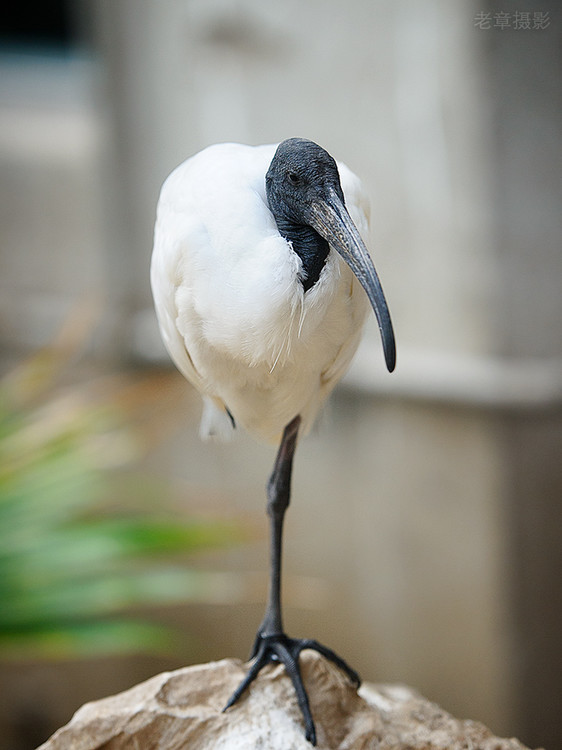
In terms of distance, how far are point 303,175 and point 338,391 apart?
1.85 m

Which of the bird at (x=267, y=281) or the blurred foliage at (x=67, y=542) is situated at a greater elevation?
the bird at (x=267, y=281)

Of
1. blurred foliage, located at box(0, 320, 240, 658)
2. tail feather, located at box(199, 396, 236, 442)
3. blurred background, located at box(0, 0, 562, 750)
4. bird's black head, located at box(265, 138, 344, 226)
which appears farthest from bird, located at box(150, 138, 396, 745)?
blurred background, located at box(0, 0, 562, 750)

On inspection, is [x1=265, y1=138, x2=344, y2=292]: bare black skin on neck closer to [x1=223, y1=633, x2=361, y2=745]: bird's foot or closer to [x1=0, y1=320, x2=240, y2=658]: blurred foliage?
[x1=223, y1=633, x2=361, y2=745]: bird's foot

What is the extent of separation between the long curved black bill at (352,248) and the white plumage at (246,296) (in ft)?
0.21

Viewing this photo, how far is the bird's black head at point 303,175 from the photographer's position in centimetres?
80

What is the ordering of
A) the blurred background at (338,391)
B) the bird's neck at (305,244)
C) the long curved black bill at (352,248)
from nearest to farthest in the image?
the long curved black bill at (352,248) → the bird's neck at (305,244) → the blurred background at (338,391)

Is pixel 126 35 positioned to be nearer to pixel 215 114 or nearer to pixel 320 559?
pixel 215 114

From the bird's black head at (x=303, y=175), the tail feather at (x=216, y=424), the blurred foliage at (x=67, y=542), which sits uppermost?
the bird's black head at (x=303, y=175)

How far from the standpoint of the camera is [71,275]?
2.87 m

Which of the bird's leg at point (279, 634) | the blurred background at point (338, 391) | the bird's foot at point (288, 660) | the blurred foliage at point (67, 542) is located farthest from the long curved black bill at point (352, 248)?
the blurred foliage at point (67, 542)

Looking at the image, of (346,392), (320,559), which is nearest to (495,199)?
(346,392)

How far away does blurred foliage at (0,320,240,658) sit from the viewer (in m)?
1.83

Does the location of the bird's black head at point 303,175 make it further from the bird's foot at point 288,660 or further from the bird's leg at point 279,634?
the bird's foot at point 288,660

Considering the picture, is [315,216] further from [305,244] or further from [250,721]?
[250,721]
